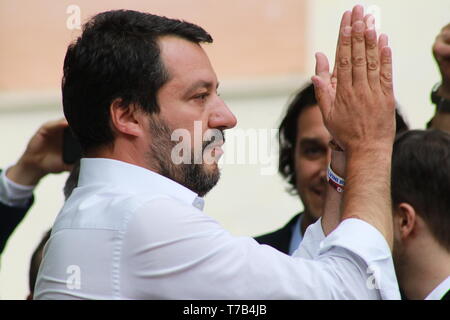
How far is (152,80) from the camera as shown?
7.34 ft

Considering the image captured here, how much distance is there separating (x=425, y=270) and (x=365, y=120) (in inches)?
24.3

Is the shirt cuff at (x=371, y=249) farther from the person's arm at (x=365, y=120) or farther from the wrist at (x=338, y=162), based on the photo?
the wrist at (x=338, y=162)

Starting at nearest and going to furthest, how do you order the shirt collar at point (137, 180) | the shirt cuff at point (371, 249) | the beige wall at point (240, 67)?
the shirt cuff at point (371, 249)
the shirt collar at point (137, 180)
the beige wall at point (240, 67)

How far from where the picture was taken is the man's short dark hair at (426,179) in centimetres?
253

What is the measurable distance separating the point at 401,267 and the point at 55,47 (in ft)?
20.6

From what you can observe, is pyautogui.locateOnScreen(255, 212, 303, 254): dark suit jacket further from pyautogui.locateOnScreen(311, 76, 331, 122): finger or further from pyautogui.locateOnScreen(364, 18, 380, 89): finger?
pyautogui.locateOnScreen(364, 18, 380, 89): finger

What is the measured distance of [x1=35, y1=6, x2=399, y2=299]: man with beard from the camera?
196 cm

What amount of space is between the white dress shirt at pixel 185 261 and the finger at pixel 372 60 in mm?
315

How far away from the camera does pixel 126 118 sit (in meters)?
2.26

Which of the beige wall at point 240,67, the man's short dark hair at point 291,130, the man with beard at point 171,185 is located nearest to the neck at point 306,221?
the man's short dark hair at point 291,130

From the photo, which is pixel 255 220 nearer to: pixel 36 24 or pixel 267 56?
pixel 267 56

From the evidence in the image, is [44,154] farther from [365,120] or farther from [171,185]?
[365,120]

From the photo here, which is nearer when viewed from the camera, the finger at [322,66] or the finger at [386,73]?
the finger at [386,73]

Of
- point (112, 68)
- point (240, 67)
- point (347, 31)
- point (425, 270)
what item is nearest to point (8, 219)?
point (112, 68)
